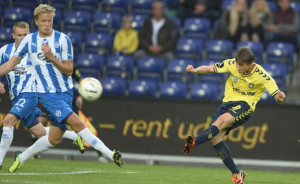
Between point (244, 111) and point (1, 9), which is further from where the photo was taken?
point (1, 9)

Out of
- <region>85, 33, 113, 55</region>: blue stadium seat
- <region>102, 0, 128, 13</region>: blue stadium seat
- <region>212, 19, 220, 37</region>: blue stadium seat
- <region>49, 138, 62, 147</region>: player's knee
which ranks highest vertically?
<region>102, 0, 128, 13</region>: blue stadium seat

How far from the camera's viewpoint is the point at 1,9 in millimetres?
16719

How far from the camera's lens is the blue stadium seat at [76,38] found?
17.0 meters

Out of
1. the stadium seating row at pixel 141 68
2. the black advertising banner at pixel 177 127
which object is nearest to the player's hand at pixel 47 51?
the black advertising banner at pixel 177 127

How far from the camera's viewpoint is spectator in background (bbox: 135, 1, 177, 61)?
16562mm

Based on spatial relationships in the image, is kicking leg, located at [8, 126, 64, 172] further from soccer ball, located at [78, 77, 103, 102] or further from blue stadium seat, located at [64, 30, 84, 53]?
blue stadium seat, located at [64, 30, 84, 53]

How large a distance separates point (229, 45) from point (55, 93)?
7.67m

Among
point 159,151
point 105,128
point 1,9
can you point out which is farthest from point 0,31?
point 159,151

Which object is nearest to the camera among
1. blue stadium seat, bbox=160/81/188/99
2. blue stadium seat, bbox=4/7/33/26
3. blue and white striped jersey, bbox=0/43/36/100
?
blue and white striped jersey, bbox=0/43/36/100

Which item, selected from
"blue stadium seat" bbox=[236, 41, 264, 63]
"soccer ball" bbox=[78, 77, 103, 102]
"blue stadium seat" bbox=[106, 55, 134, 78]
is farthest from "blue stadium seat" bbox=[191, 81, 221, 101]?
"soccer ball" bbox=[78, 77, 103, 102]

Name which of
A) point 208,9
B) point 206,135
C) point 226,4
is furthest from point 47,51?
point 226,4

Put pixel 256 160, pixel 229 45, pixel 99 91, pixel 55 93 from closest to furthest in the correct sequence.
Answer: pixel 55 93, pixel 99 91, pixel 256 160, pixel 229 45

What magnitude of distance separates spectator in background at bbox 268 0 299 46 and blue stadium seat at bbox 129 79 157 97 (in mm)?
3245

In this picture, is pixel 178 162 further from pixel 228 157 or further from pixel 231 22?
pixel 228 157
